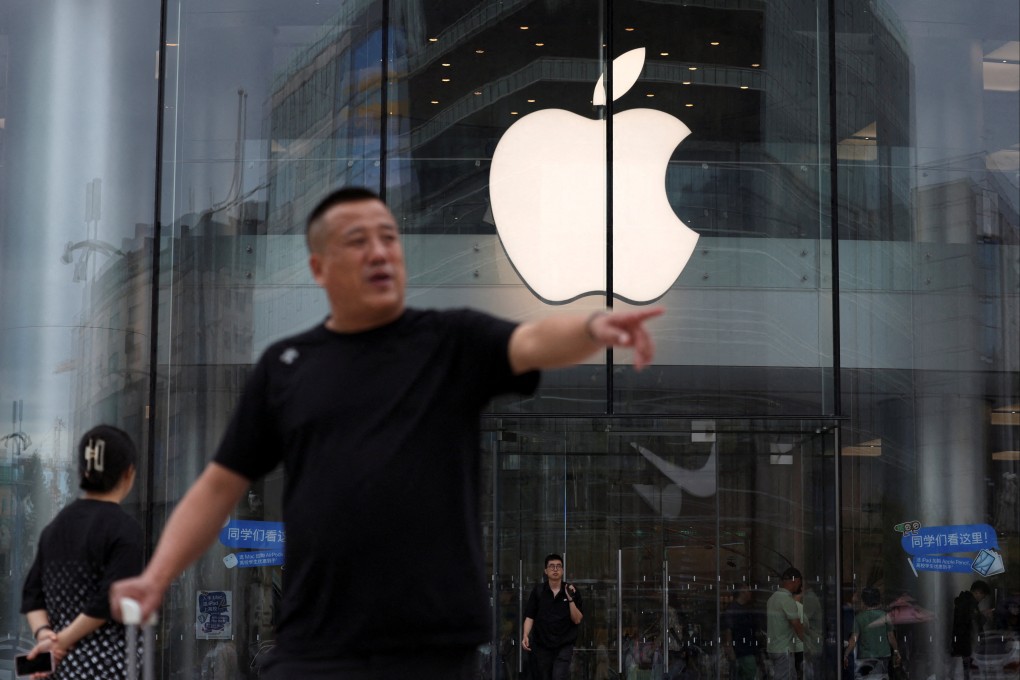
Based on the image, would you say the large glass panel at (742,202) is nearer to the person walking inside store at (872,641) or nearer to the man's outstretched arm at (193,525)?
the person walking inside store at (872,641)

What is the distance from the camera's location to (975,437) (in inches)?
504

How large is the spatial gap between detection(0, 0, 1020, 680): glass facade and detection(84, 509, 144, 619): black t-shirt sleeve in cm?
709

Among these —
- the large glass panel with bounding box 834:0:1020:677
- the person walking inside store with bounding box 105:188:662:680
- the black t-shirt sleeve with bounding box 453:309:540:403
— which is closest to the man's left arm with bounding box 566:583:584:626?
the large glass panel with bounding box 834:0:1020:677

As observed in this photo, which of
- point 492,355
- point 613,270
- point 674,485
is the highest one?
point 613,270

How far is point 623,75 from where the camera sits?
13.2 meters

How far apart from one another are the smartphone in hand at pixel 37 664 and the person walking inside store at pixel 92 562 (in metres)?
0.03

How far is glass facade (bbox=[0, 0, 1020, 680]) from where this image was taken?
41.3 feet

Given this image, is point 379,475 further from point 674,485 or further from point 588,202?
point 674,485

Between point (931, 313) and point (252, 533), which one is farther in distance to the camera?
point (931, 313)

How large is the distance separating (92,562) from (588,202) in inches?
324

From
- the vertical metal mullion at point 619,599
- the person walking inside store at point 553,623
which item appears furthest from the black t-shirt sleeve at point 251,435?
the vertical metal mullion at point 619,599

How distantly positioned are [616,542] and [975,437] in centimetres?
333

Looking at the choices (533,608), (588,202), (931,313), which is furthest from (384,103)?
(931,313)

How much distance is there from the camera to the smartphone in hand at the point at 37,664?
549 cm
